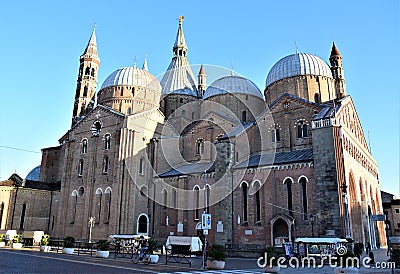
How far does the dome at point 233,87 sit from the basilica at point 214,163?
165 mm

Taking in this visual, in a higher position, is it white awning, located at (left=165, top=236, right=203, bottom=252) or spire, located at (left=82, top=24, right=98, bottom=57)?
spire, located at (left=82, top=24, right=98, bottom=57)

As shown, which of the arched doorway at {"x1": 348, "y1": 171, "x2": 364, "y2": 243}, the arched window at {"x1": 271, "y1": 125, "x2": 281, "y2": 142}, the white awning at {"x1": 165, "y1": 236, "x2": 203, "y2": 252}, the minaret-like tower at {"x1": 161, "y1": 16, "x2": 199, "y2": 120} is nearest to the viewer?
the white awning at {"x1": 165, "y1": 236, "x2": 203, "y2": 252}

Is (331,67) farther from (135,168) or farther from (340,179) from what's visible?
(135,168)

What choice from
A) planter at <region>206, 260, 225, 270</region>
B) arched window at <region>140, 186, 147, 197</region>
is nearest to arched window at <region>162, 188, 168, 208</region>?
arched window at <region>140, 186, 147, 197</region>

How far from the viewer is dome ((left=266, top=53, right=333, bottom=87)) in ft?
124

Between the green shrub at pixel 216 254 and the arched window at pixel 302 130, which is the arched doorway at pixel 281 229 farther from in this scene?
the green shrub at pixel 216 254

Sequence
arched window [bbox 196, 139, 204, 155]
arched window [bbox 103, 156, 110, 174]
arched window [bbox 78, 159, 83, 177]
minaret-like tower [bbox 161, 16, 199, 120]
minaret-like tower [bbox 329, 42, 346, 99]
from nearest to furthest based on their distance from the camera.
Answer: minaret-like tower [bbox 329, 42, 346, 99] < arched window [bbox 103, 156, 110, 174] < arched window [bbox 196, 139, 204, 155] < arched window [bbox 78, 159, 83, 177] < minaret-like tower [bbox 161, 16, 199, 120]

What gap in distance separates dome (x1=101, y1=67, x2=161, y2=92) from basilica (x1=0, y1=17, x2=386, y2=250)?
0.15 meters

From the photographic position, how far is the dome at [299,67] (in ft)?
124

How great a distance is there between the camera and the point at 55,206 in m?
43.6

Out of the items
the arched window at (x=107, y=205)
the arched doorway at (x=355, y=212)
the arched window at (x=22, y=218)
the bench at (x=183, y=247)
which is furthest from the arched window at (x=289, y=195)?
the arched window at (x=22, y=218)

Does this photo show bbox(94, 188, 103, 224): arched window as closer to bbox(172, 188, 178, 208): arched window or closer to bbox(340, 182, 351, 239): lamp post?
bbox(172, 188, 178, 208): arched window

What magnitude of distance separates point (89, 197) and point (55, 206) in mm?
8376

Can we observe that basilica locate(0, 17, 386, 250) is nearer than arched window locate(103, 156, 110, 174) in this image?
Yes
